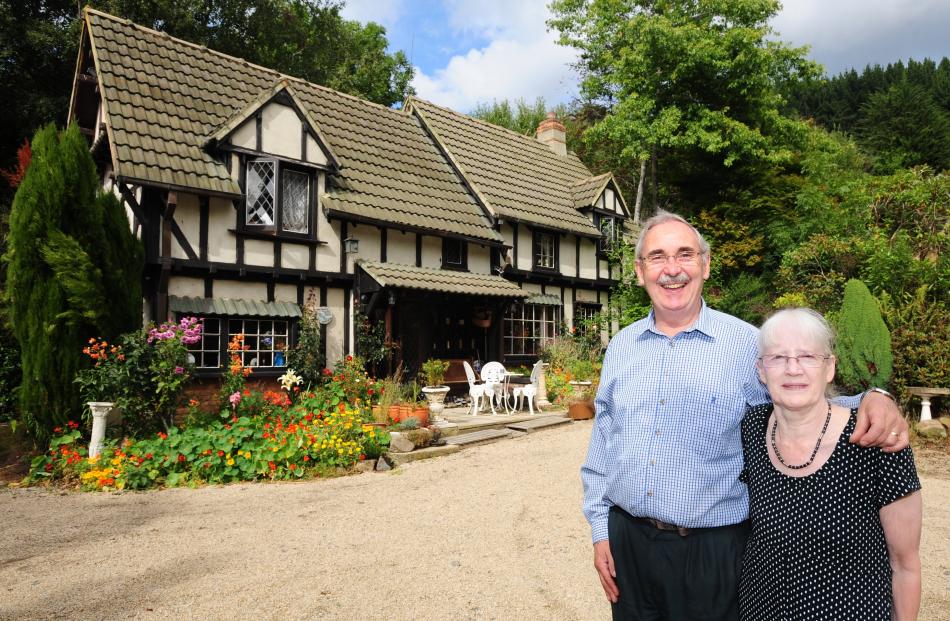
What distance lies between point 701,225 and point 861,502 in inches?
724

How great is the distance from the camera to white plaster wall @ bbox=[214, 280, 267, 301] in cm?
1040

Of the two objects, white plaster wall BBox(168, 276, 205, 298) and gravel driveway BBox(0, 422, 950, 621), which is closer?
gravel driveway BBox(0, 422, 950, 621)

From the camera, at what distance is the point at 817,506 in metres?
1.72

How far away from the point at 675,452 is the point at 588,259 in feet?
49.5

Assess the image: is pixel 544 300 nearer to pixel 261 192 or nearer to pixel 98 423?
pixel 261 192

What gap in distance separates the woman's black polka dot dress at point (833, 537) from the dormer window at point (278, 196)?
10.3 metres

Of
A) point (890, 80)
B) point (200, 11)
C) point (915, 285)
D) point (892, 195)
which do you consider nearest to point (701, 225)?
point (892, 195)

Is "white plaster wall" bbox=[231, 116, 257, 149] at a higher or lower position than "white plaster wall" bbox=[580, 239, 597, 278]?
higher

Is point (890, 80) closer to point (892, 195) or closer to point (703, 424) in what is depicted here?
point (892, 195)

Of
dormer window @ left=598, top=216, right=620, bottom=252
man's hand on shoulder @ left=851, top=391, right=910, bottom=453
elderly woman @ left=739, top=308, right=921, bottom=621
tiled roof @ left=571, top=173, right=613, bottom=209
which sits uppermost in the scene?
tiled roof @ left=571, top=173, right=613, bottom=209

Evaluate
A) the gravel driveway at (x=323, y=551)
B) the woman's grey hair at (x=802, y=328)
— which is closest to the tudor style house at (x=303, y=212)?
the gravel driveway at (x=323, y=551)

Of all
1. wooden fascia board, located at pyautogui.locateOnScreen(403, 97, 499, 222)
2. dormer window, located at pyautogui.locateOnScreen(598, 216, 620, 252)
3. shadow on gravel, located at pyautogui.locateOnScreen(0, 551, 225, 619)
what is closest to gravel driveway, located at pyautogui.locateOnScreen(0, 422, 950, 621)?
shadow on gravel, located at pyautogui.locateOnScreen(0, 551, 225, 619)

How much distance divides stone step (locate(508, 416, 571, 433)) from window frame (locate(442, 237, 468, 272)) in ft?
14.2

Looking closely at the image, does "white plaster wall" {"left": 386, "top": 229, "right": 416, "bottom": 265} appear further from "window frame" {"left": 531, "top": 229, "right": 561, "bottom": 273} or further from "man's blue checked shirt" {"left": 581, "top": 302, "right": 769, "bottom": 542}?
"man's blue checked shirt" {"left": 581, "top": 302, "right": 769, "bottom": 542}
